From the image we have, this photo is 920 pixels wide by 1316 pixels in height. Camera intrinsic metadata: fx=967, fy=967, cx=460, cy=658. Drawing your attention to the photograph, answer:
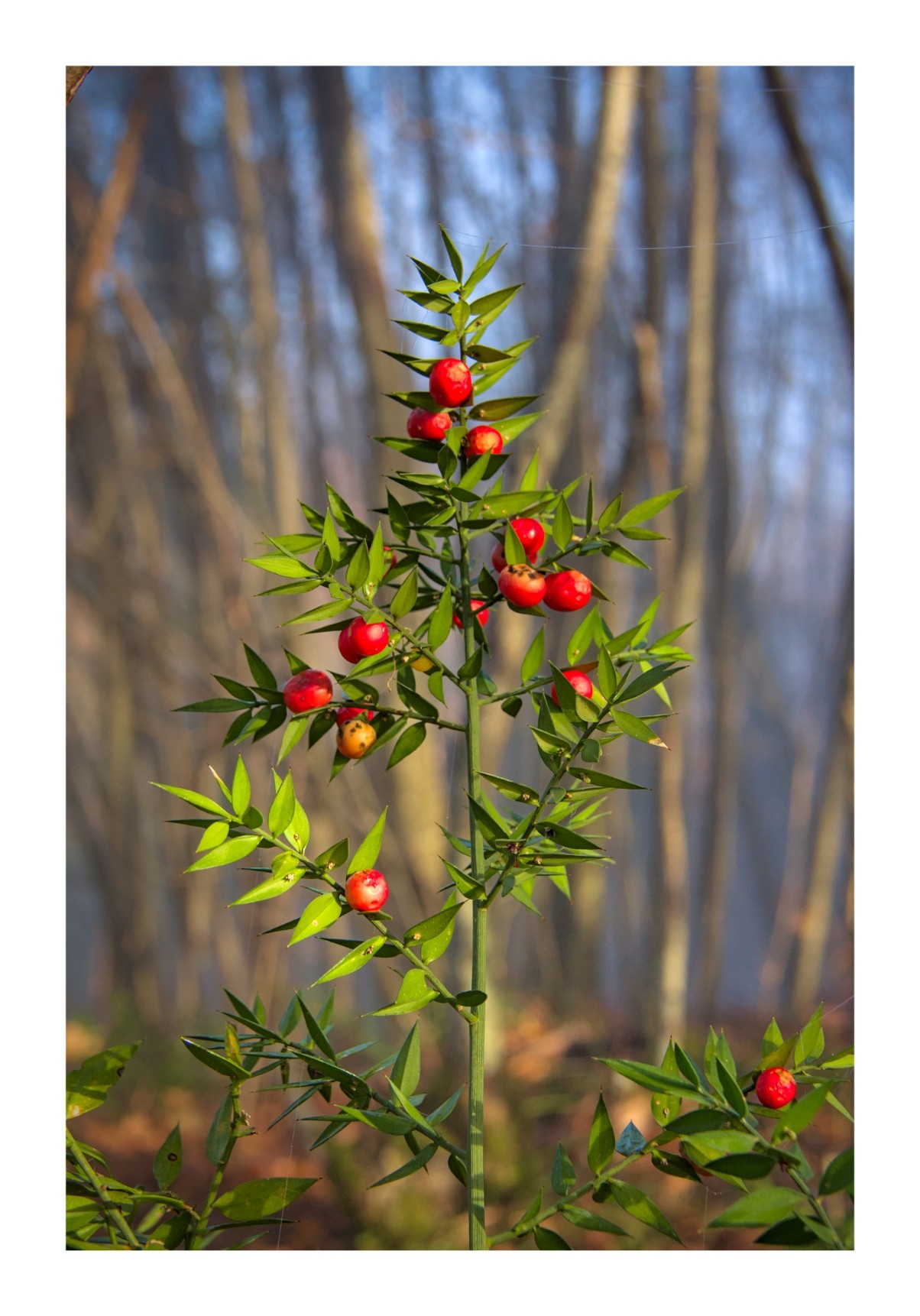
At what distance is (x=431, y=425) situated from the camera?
0.44 m

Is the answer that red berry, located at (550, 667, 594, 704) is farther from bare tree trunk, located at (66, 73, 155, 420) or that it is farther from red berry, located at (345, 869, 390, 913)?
bare tree trunk, located at (66, 73, 155, 420)

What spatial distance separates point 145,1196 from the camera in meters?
0.41

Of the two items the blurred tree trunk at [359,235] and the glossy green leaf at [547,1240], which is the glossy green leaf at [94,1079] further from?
the blurred tree trunk at [359,235]

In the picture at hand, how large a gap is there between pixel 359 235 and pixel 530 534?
3.70 ft

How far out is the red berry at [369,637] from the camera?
1.34 ft

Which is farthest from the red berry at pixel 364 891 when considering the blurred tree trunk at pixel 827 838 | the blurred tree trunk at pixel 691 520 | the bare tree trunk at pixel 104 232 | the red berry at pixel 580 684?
the bare tree trunk at pixel 104 232

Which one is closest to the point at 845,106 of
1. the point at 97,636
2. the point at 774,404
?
the point at 774,404

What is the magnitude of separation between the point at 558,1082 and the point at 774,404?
1.08 metres

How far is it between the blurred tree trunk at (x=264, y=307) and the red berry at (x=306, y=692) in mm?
1357

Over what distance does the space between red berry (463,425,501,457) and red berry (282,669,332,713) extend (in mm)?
122
